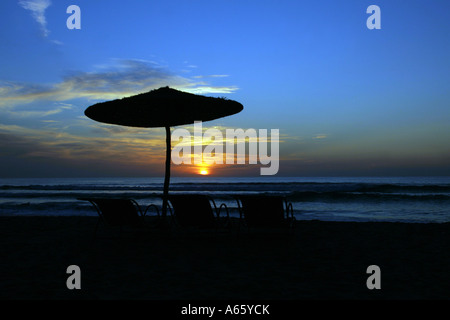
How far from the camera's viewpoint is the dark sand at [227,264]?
388 centimetres

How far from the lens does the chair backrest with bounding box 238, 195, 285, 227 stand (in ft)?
21.6

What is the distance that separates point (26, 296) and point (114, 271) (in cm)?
119

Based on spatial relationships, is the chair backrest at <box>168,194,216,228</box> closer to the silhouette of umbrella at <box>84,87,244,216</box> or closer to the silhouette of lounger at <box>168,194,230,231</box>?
the silhouette of lounger at <box>168,194,230,231</box>

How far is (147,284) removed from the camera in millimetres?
4172

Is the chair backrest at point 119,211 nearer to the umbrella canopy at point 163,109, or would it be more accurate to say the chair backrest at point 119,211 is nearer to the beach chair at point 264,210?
the umbrella canopy at point 163,109

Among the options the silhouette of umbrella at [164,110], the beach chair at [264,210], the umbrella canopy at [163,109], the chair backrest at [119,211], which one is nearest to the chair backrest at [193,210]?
the silhouette of umbrella at [164,110]

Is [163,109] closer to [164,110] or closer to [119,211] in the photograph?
[164,110]

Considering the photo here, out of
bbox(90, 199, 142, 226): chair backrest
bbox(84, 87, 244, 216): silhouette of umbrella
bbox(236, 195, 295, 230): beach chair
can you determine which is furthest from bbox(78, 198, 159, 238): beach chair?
bbox(236, 195, 295, 230): beach chair

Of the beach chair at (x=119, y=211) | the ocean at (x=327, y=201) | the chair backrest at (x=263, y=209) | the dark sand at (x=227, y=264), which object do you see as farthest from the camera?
the ocean at (x=327, y=201)

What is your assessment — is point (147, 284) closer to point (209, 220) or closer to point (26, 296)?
point (26, 296)

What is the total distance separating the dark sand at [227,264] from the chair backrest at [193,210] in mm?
408

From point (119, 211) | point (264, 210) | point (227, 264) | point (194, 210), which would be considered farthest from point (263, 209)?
point (119, 211)

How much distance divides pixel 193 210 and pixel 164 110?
6.35 ft

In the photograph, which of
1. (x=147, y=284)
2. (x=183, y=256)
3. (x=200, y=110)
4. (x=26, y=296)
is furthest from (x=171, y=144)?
(x=26, y=296)
